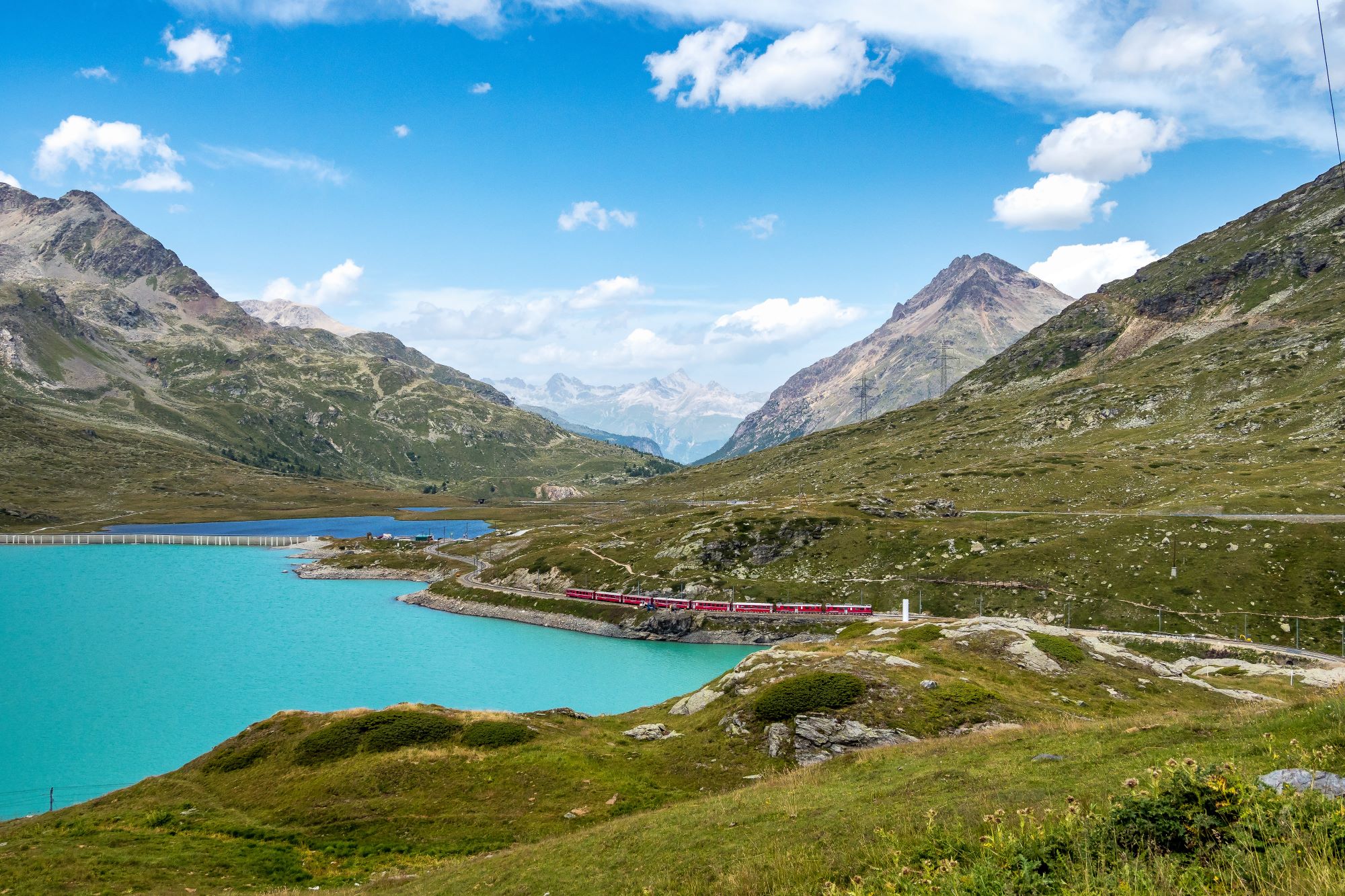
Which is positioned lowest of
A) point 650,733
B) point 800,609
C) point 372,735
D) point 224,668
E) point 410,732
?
point 224,668

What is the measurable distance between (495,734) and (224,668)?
79929 mm

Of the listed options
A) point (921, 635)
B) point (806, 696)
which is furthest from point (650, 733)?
point (921, 635)

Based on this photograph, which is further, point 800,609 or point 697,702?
point 800,609

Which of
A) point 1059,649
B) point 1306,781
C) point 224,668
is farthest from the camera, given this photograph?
point 224,668

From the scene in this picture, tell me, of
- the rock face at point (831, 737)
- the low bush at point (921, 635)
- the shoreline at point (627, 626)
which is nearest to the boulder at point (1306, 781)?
the rock face at point (831, 737)

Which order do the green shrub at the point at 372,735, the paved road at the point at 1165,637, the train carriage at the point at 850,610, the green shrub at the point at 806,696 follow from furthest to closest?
the train carriage at the point at 850,610 < the paved road at the point at 1165,637 < the green shrub at the point at 806,696 < the green shrub at the point at 372,735

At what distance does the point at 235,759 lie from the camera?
41719 mm

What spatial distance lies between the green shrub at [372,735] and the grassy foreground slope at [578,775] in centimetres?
12

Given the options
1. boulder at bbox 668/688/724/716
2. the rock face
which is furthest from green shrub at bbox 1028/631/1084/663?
boulder at bbox 668/688/724/716

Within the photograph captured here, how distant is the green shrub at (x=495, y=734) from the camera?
139ft

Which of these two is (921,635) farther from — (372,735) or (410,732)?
(372,735)

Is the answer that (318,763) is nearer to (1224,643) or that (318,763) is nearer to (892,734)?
(892,734)

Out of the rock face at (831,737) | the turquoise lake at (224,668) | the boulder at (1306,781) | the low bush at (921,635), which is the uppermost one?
the boulder at (1306,781)

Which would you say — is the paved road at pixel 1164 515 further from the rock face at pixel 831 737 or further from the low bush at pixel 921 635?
the rock face at pixel 831 737
